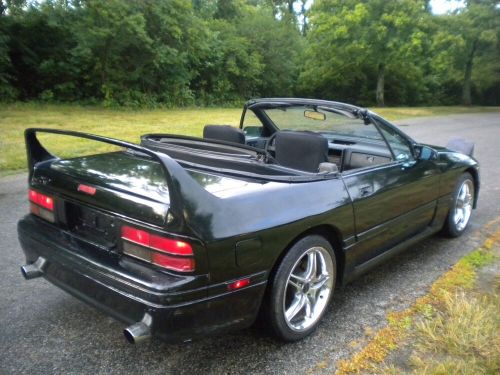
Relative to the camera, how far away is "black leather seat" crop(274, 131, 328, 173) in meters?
3.00

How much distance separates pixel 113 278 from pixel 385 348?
1571 mm

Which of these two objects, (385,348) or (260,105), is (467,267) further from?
(260,105)

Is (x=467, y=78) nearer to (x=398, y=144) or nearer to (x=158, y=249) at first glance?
(x=398, y=144)

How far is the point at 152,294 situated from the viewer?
79.0 inches

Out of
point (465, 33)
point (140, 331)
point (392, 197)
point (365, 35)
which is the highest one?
point (465, 33)

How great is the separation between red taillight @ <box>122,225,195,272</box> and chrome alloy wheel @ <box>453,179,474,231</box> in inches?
123

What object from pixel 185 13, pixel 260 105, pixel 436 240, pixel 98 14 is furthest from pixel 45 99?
pixel 436 240

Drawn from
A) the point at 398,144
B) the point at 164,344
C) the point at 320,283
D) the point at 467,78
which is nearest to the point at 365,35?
the point at 467,78

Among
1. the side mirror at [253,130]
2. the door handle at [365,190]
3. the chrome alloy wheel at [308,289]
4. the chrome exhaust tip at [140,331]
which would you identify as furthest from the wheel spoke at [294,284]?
the side mirror at [253,130]

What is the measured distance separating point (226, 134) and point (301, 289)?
1490 mm

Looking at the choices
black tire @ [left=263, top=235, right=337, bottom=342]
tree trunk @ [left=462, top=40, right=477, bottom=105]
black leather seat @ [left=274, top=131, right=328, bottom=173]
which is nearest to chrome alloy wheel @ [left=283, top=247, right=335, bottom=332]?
black tire @ [left=263, top=235, right=337, bottom=342]

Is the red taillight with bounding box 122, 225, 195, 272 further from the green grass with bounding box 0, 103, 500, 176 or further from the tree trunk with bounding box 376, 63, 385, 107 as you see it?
the tree trunk with bounding box 376, 63, 385, 107

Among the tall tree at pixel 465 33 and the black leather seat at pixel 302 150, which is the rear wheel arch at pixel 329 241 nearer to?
the black leather seat at pixel 302 150

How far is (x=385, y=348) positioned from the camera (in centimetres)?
254
